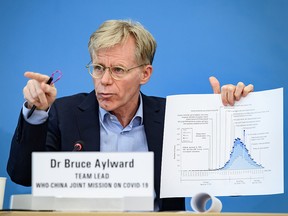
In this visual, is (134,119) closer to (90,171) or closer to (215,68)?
(215,68)

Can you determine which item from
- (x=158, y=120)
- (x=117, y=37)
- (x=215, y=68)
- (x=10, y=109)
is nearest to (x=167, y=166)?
(x=158, y=120)

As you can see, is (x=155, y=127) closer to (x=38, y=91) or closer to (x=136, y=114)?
(x=136, y=114)

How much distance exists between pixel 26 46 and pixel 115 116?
64 centimetres

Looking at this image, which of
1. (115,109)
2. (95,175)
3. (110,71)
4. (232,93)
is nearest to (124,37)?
(110,71)

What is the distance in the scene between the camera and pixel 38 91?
1.87 meters

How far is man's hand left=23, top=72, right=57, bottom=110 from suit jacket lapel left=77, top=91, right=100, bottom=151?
340 millimetres

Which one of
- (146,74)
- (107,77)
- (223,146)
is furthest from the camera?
(146,74)

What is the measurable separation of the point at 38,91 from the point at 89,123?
1.55ft

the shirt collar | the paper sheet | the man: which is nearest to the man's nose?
the man

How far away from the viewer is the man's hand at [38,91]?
1867 mm

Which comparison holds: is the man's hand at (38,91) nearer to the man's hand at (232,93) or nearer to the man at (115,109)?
the man at (115,109)

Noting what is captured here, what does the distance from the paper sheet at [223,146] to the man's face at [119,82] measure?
1.01 ft

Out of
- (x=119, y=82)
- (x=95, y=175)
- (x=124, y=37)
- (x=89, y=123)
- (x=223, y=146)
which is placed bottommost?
(x=95, y=175)

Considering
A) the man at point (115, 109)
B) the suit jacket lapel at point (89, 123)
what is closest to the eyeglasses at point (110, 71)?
the man at point (115, 109)
